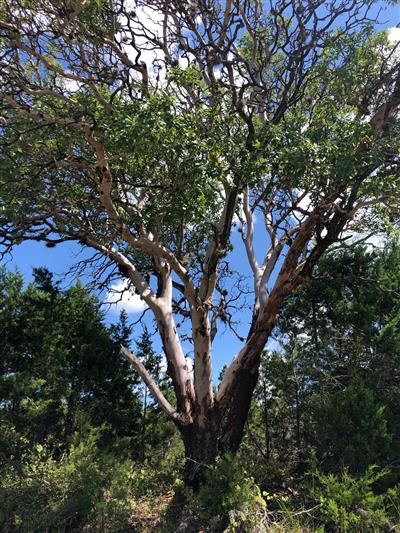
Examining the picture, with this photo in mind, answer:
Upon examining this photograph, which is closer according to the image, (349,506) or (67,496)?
(349,506)

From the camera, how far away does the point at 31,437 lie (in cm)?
807

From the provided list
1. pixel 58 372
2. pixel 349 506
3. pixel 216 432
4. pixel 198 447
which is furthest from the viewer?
pixel 58 372

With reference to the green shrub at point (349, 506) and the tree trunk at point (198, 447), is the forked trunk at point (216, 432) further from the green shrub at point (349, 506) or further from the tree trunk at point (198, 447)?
the green shrub at point (349, 506)

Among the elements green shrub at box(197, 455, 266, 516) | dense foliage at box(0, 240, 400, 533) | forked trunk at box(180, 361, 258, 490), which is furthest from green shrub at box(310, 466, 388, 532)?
forked trunk at box(180, 361, 258, 490)

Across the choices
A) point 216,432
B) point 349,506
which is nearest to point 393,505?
point 349,506

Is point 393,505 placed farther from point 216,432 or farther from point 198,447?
point 198,447

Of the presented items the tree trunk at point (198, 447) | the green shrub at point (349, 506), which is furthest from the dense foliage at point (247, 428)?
the tree trunk at point (198, 447)

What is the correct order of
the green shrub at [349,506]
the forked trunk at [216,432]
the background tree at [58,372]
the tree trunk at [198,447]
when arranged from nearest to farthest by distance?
the green shrub at [349,506] → the tree trunk at [198,447] → the forked trunk at [216,432] → the background tree at [58,372]

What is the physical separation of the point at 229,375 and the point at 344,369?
254 centimetres

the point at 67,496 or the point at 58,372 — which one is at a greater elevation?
the point at 58,372

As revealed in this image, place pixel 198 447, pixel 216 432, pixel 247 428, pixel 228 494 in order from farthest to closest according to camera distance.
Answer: pixel 247 428, pixel 216 432, pixel 198 447, pixel 228 494

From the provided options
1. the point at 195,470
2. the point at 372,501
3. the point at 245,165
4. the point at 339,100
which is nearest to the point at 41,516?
the point at 195,470

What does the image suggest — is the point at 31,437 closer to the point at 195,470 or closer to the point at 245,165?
the point at 195,470

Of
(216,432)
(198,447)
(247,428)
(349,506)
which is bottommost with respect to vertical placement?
(349,506)
